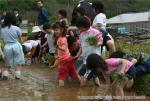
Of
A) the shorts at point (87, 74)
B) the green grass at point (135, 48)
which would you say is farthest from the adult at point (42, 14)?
the shorts at point (87, 74)

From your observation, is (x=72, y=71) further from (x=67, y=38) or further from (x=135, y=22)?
(x=135, y=22)

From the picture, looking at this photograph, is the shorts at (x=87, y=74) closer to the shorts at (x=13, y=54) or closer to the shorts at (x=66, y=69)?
the shorts at (x=66, y=69)

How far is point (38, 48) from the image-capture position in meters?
11.6

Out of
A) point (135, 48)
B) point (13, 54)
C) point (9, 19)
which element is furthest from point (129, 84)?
point (9, 19)

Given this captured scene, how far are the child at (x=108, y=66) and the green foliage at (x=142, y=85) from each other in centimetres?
48

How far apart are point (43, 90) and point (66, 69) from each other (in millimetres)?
690

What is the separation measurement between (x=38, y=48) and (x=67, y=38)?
2598mm

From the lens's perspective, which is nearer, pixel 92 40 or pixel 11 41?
pixel 92 40

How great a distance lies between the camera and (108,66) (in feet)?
23.9

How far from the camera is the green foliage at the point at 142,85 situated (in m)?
7.81

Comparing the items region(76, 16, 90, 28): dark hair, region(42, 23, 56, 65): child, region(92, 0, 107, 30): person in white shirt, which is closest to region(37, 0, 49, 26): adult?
region(42, 23, 56, 65): child

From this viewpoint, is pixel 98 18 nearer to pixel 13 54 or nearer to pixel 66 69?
pixel 66 69

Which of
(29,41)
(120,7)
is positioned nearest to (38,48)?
(29,41)

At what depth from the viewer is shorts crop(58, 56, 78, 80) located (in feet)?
28.6
